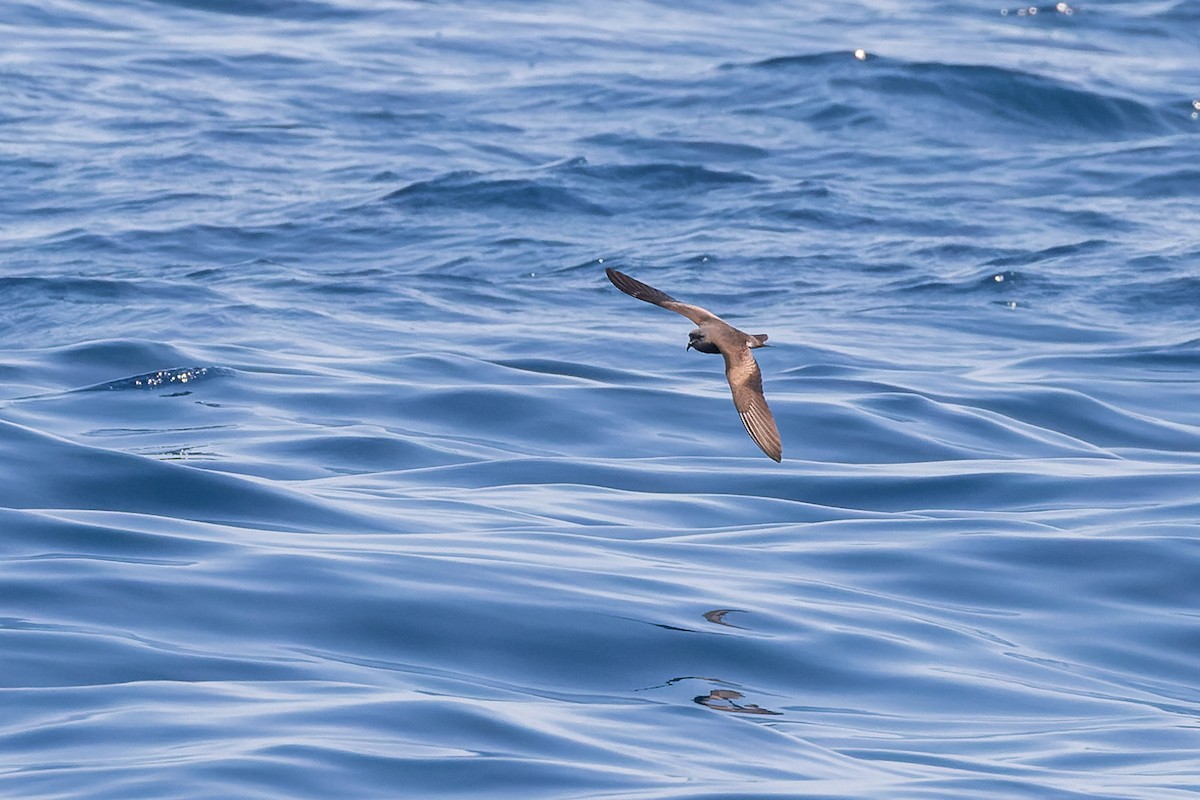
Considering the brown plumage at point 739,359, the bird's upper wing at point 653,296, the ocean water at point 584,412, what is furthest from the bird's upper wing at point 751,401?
the ocean water at point 584,412

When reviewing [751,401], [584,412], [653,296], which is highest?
[653,296]

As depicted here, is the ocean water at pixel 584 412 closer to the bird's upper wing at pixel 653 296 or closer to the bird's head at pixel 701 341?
the bird's head at pixel 701 341

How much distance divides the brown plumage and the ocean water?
67cm

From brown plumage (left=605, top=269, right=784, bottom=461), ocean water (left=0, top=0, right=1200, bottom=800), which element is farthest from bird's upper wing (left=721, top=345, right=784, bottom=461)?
ocean water (left=0, top=0, right=1200, bottom=800)

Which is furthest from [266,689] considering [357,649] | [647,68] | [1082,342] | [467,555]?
[647,68]

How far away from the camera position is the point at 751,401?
716 cm

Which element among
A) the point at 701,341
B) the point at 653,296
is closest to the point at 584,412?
the point at 653,296

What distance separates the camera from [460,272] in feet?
48.0

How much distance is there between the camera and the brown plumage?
270 inches

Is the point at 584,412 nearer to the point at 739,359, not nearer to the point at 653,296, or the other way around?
the point at 653,296

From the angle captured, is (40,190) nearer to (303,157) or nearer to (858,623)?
(303,157)

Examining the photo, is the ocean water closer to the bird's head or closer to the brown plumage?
the brown plumage

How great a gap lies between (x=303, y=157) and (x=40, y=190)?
2.37 m

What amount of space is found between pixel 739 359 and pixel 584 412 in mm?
3309
